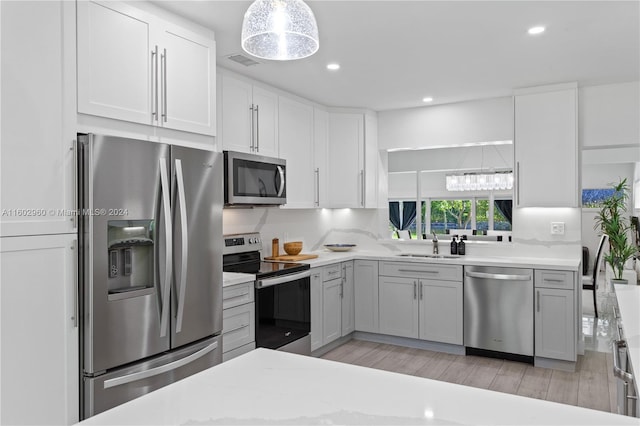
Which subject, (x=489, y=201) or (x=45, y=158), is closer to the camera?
(x=45, y=158)

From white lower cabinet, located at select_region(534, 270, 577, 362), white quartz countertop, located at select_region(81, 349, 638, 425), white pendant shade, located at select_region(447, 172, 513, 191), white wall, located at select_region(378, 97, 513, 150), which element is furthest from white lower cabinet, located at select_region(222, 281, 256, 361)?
white pendant shade, located at select_region(447, 172, 513, 191)

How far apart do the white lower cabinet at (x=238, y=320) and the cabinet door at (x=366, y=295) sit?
5.78 feet

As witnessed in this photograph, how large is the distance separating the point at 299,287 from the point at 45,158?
2.32 meters

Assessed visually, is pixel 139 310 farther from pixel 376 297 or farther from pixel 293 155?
pixel 376 297

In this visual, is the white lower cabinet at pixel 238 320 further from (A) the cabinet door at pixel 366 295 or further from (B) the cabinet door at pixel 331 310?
(A) the cabinet door at pixel 366 295

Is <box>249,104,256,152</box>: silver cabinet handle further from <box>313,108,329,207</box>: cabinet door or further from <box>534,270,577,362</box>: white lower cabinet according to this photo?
<box>534,270,577,362</box>: white lower cabinet

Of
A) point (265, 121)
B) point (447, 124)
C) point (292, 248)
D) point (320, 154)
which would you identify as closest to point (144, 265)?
point (265, 121)

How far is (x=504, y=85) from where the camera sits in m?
4.14

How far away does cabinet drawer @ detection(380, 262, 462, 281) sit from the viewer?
14.1 feet

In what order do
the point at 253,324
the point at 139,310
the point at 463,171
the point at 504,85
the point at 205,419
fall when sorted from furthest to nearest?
the point at 463,171 < the point at 504,85 < the point at 253,324 < the point at 139,310 < the point at 205,419

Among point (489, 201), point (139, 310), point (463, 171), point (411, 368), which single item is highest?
point (463, 171)

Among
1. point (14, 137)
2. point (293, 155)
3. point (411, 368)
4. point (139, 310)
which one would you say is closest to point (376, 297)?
point (411, 368)

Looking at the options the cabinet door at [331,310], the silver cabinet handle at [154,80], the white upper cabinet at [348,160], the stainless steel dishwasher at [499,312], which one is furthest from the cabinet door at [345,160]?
Result: the silver cabinet handle at [154,80]

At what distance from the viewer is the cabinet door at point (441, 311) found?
4.27 meters
